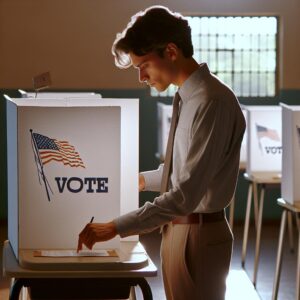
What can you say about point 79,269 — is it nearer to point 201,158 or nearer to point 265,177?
point 201,158

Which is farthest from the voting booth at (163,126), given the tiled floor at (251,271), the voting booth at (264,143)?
the voting booth at (264,143)

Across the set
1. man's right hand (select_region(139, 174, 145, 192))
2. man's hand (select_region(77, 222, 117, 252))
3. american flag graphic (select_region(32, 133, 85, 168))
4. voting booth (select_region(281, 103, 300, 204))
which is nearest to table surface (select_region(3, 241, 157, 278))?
man's hand (select_region(77, 222, 117, 252))

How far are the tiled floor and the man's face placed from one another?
1.90 metres

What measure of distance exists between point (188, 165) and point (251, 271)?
4499 mm

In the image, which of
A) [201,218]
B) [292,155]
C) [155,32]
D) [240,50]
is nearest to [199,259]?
[201,218]

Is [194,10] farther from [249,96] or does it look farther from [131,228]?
[131,228]

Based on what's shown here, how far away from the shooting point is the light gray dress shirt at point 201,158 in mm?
2365

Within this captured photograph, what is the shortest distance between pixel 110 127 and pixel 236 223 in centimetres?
621

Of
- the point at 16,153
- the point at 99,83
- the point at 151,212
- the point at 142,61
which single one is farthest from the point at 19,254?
the point at 99,83

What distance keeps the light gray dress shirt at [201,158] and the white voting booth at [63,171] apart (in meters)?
0.31

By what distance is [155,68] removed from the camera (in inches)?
97.5

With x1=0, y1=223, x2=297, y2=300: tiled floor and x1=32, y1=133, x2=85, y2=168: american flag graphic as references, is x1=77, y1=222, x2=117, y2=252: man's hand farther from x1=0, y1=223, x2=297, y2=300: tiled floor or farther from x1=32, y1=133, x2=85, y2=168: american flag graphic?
x1=0, y1=223, x2=297, y2=300: tiled floor

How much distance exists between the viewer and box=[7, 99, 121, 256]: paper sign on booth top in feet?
8.89

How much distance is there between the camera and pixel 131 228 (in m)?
2.40
